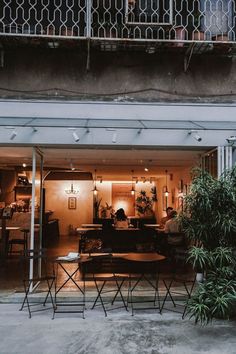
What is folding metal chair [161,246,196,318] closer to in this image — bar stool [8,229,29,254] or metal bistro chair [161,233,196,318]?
metal bistro chair [161,233,196,318]

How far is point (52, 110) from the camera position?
269 inches

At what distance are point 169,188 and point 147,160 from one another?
191 inches

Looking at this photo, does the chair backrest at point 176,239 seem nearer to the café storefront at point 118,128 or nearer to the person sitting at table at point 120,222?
the person sitting at table at point 120,222

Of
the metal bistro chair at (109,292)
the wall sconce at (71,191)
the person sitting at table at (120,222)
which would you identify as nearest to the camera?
the metal bistro chair at (109,292)

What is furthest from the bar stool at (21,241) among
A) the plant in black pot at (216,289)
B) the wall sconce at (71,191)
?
the wall sconce at (71,191)

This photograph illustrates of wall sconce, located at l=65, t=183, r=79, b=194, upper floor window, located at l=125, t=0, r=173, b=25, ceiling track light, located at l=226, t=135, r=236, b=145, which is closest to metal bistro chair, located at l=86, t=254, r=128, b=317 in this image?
ceiling track light, located at l=226, t=135, r=236, b=145

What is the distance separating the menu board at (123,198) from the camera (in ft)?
56.8

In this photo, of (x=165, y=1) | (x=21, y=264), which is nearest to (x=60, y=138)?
(x=165, y=1)

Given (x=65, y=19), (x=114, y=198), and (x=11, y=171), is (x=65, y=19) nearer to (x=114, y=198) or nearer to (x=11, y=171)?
(x=11, y=171)

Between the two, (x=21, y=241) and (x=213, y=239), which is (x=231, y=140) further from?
(x=21, y=241)

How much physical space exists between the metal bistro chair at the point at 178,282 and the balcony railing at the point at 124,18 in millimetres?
3946

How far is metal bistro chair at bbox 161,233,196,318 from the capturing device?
241 inches

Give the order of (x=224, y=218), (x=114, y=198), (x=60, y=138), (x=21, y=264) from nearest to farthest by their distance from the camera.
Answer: (x=224, y=218)
(x=60, y=138)
(x=21, y=264)
(x=114, y=198)

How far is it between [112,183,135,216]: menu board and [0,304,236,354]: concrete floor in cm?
1138
